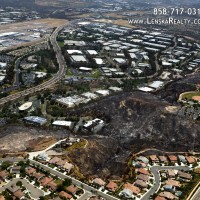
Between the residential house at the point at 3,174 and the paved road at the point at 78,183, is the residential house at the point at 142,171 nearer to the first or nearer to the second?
the paved road at the point at 78,183

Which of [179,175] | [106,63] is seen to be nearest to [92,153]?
[179,175]

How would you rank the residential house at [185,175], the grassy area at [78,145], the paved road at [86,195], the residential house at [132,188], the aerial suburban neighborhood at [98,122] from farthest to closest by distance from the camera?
the grassy area at [78,145] → the residential house at [185,175] → the aerial suburban neighborhood at [98,122] → the residential house at [132,188] → the paved road at [86,195]

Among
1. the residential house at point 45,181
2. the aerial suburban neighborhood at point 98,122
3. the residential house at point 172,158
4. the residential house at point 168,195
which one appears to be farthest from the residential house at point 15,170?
the residential house at point 172,158

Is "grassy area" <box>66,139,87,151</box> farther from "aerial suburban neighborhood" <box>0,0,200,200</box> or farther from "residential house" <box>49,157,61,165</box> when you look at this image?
"residential house" <box>49,157,61,165</box>

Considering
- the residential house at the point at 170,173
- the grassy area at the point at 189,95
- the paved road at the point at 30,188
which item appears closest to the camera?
the paved road at the point at 30,188

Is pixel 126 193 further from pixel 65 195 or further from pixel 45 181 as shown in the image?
pixel 45 181

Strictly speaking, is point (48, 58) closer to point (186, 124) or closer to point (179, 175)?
point (186, 124)
